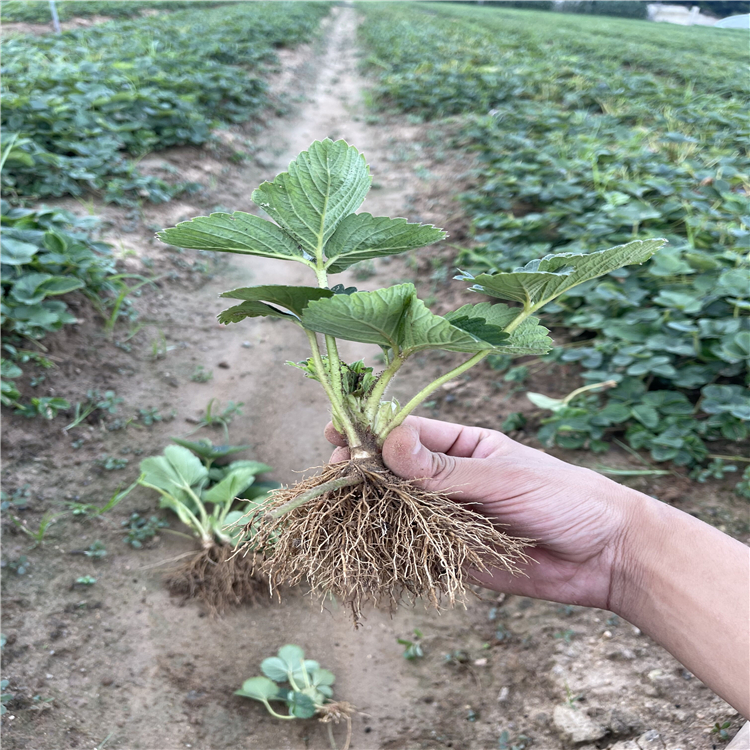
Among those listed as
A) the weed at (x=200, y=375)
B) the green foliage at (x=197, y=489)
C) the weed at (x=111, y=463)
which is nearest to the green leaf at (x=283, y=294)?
the green foliage at (x=197, y=489)

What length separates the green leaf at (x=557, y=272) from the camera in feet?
3.34

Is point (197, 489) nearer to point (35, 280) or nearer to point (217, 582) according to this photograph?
point (217, 582)

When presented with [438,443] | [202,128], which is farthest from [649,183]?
[202,128]

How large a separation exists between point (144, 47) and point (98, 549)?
7.47 m

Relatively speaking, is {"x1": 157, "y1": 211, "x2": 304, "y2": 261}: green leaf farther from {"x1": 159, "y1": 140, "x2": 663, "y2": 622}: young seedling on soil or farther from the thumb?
the thumb

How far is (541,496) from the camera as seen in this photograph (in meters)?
1.34

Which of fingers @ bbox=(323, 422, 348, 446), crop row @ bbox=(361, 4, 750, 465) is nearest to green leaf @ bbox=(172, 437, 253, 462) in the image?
fingers @ bbox=(323, 422, 348, 446)

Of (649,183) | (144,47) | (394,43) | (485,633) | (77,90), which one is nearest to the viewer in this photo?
(485,633)

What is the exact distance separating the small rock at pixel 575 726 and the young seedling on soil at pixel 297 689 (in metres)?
0.70

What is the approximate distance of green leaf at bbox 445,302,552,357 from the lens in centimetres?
114

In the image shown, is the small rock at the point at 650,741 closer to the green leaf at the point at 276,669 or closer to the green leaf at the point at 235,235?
the green leaf at the point at 276,669

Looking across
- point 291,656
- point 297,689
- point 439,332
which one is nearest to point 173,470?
point 291,656

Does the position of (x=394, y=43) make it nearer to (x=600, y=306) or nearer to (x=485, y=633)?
(x=600, y=306)

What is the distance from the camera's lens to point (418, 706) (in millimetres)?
1974
